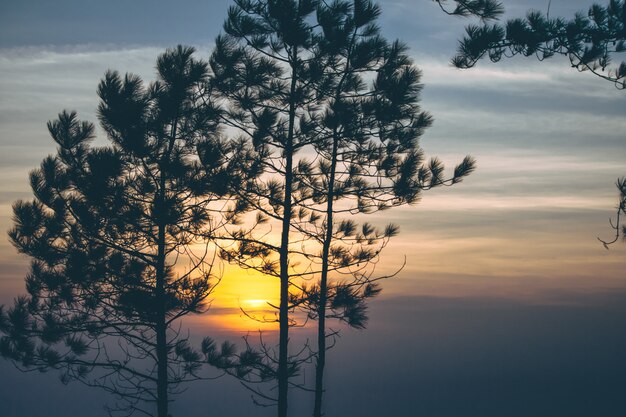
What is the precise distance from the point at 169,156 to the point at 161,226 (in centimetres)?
125

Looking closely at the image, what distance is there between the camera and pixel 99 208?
37.8ft

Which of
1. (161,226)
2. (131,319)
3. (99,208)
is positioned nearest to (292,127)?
(161,226)

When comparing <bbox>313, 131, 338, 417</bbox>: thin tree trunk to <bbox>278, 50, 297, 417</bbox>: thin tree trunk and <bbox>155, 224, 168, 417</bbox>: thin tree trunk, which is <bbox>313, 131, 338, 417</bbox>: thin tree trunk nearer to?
<bbox>278, 50, 297, 417</bbox>: thin tree trunk

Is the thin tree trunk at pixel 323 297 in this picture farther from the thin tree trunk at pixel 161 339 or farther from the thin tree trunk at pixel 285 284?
the thin tree trunk at pixel 161 339

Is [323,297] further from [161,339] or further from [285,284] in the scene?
[161,339]

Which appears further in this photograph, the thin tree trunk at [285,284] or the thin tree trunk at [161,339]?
the thin tree trunk at [285,284]

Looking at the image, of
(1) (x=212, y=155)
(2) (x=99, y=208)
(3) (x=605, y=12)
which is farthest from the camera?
(2) (x=99, y=208)

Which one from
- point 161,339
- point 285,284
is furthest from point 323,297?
point 161,339

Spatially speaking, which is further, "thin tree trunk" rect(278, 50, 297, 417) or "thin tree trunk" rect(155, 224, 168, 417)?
"thin tree trunk" rect(278, 50, 297, 417)

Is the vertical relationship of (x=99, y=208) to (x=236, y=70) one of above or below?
below

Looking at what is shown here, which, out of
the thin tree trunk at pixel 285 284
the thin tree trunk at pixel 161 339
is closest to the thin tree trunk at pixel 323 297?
the thin tree trunk at pixel 285 284

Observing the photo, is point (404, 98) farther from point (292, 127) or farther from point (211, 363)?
point (211, 363)

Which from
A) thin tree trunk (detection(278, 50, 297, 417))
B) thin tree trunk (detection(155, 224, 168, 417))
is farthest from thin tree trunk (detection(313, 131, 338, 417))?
thin tree trunk (detection(155, 224, 168, 417))

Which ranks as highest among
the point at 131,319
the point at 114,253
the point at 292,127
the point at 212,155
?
the point at 292,127
